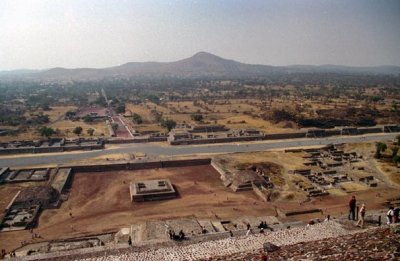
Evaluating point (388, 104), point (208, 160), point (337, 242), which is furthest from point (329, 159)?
point (388, 104)

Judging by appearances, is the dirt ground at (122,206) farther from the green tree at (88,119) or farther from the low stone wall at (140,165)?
the green tree at (88,119)

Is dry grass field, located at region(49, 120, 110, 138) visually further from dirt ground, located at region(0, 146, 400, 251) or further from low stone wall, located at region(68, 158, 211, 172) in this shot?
dirt ground, located at region(0, 146, 400, 251)

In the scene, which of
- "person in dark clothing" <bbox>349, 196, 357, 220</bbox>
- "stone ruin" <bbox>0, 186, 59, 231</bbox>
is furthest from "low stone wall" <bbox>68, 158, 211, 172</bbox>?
"person in dark clothing" <bbox>349, 196, 357, 220</bbox>

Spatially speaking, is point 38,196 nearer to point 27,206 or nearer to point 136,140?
point 27,206

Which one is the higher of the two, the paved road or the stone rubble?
the stone rubble

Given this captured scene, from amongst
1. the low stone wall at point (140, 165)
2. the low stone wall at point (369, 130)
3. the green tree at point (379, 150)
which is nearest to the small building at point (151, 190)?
the low stone wall at point (140, 165)
